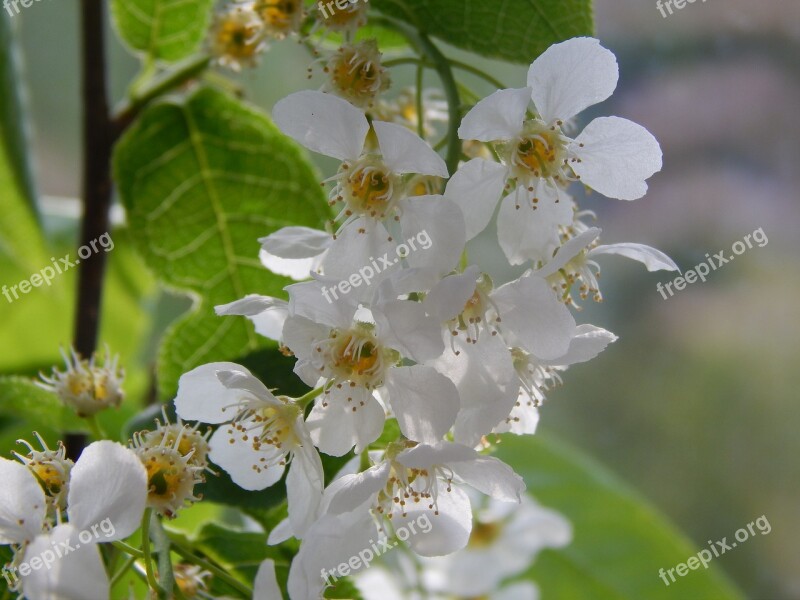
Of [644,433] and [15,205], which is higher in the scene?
[15,205]

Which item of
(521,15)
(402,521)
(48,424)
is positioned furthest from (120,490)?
(521,15)

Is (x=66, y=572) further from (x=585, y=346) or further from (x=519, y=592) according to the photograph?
(x=519, y=592)

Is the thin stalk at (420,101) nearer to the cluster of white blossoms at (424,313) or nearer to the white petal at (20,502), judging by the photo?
the cluster of white blossoms at (424,313)

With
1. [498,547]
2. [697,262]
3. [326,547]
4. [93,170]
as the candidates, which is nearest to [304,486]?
[326,547]

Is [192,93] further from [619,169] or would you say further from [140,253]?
[619,169]

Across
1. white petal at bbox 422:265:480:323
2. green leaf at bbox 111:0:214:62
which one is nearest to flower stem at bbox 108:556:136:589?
white petal at bbox 422:265:480:323
